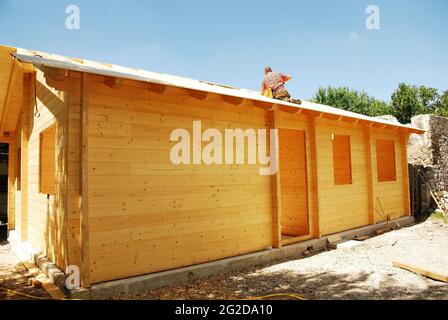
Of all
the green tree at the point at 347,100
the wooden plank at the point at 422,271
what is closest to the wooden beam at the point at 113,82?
the wooden plank at the point at 422,271

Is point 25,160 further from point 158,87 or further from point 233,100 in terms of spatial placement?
point 233,100

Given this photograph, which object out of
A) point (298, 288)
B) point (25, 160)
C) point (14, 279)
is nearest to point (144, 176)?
point (298, 288)

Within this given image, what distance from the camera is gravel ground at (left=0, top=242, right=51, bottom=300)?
15.8 feet

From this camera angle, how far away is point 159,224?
5.23 metres

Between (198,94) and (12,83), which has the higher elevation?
(12,83)

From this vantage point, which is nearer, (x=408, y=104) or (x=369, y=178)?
(x=369, y=178)

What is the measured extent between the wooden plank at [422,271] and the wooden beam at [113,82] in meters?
6.05

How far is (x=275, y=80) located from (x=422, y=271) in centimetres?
591

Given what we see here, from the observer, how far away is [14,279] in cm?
573

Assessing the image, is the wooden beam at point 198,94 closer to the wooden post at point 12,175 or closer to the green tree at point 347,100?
the wooden post at point 12,175

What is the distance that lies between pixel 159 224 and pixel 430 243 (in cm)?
722
